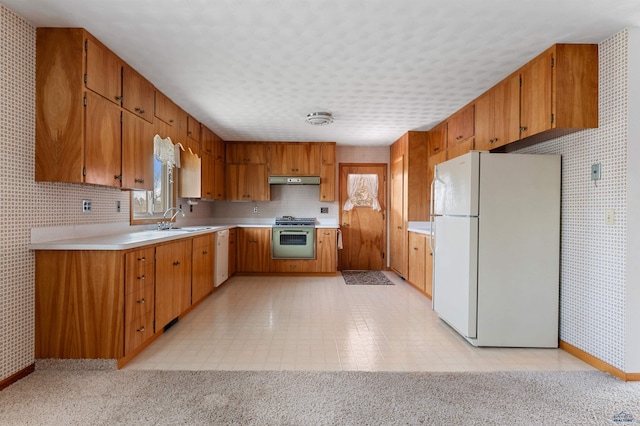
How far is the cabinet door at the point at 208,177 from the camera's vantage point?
16.1 feet

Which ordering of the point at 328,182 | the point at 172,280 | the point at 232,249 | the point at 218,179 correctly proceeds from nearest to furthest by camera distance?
the point at 172,280 < the point at 232,249 < the point at 218,179 < the point at 328,182

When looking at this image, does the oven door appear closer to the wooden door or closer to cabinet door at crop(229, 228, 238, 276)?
cabinet door at crop(229, 228, 238, 276)

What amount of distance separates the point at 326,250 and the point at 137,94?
368cm

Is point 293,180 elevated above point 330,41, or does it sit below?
below

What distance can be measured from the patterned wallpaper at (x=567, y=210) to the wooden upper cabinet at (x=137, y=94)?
2.07ft

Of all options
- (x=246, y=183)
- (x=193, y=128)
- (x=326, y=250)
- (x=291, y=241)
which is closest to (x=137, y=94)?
(x=193, y=128)

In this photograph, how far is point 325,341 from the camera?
292 centimetres

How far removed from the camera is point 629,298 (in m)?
2.28

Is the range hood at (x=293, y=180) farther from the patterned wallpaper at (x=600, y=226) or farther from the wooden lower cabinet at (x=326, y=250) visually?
the patterned wallpaper at (x=600, y=226)

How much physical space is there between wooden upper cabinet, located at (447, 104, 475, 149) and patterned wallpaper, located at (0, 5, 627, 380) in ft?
3.62

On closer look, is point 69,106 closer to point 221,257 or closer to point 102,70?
point 102,70

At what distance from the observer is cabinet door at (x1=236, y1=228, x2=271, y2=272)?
5.74 metres

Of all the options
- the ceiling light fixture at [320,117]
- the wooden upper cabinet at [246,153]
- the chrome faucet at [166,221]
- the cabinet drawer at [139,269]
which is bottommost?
the cabinet drawer at [139,269]

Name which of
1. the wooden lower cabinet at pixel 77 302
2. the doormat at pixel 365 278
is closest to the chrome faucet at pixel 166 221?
the wooden lower cabinet at pixel 77 302
